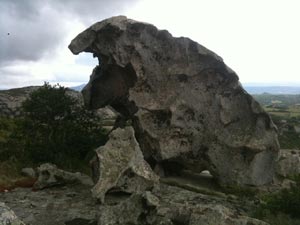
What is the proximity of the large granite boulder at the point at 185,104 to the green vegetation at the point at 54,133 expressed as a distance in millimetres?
6607

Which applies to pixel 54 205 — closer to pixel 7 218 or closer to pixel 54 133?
pixel 7 218

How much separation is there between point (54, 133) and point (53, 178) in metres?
9.57

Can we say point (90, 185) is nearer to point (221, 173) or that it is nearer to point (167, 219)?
point (221, 173)

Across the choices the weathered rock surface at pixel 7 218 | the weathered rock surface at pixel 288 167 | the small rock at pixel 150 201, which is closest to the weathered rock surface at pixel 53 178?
the small rock at pixel 150 201

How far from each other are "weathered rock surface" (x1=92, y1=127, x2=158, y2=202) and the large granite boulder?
172 inches

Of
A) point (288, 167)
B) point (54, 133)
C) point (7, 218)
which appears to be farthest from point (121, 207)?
point (54, 133)

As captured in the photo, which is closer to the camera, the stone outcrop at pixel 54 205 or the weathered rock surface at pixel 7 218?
the weathered rock surface at pixel 7 218

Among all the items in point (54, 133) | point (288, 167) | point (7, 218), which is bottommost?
point (288, 167)

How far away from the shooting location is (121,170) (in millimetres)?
22719

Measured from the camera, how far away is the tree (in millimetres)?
33156

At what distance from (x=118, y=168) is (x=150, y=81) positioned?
7958 mm

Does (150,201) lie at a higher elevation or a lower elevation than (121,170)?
lower

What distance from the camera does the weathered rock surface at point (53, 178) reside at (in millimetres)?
25188

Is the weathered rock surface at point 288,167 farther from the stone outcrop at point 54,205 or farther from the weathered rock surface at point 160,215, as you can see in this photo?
the weathered rock surface at point 160,215
